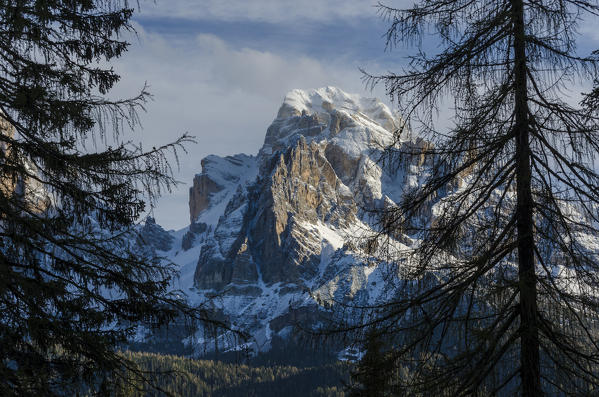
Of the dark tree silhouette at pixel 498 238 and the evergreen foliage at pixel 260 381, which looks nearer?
the dark tree silhouette at pixel 498 238

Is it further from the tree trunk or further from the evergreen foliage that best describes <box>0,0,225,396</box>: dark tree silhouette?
the evergreen foliage

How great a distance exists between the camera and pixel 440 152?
19.5 ft

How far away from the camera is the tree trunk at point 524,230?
4.92 metres

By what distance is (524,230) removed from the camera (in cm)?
553

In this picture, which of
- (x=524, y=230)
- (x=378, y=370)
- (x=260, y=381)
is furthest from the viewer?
(x=260, y=381)

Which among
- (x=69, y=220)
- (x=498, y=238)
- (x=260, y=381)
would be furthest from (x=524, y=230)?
(x=260, y=381)

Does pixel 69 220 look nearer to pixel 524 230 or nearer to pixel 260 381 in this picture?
pixel 524 230

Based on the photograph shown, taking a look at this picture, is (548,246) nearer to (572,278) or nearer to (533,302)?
(572,278)

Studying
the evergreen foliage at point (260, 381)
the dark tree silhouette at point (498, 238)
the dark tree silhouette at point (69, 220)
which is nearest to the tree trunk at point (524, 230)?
the dark tree silhouette at point (498, 238)

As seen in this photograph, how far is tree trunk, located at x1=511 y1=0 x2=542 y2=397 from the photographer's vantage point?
16.1ft

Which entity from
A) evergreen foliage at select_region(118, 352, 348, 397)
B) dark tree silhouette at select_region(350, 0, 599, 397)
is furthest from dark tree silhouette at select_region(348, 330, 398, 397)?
evergreen foliage at select_region(118, 352, 348, 397)

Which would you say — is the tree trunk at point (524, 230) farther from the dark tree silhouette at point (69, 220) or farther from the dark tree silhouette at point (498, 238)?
the dark tree silhouette at point (69, 220)

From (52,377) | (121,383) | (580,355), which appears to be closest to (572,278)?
(580,355)

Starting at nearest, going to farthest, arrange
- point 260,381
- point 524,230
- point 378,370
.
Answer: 1. point 524,230
2. point 378,370
3. point 260,381
